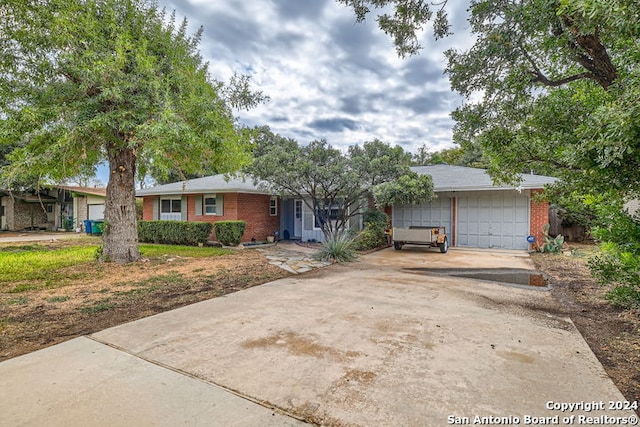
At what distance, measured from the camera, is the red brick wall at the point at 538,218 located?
474 inches

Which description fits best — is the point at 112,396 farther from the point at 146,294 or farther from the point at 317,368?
the point at 146,294

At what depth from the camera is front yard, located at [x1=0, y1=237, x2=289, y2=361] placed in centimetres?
444

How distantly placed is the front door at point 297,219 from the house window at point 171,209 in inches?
228

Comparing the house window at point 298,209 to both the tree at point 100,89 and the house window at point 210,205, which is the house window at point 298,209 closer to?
the house window at point 210,205

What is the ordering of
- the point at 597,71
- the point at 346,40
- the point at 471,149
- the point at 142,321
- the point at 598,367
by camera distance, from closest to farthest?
1. the point at 598,367
2. the point at 142,321
3. the point at 597,71
4. the point at 471,149
5. the point at 346,40

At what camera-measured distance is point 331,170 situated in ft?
32.9

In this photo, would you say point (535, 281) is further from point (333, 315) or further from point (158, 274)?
point (158, 274)

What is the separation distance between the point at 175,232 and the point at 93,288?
8.39 meters

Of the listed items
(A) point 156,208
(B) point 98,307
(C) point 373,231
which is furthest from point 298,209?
(B) point 98,307

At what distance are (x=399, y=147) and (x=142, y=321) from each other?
29.8ft

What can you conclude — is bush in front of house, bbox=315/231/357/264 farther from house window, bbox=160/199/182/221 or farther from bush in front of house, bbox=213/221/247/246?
house window, bbox=160/199/182/221

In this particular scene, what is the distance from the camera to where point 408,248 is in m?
13.5

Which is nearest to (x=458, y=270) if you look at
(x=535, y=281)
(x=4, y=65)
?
(x=535, y=281)

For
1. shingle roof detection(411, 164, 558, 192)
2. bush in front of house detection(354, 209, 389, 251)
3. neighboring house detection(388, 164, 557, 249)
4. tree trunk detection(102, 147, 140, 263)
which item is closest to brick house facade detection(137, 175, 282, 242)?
tree trunk detection(102, 147, 140, 263)
